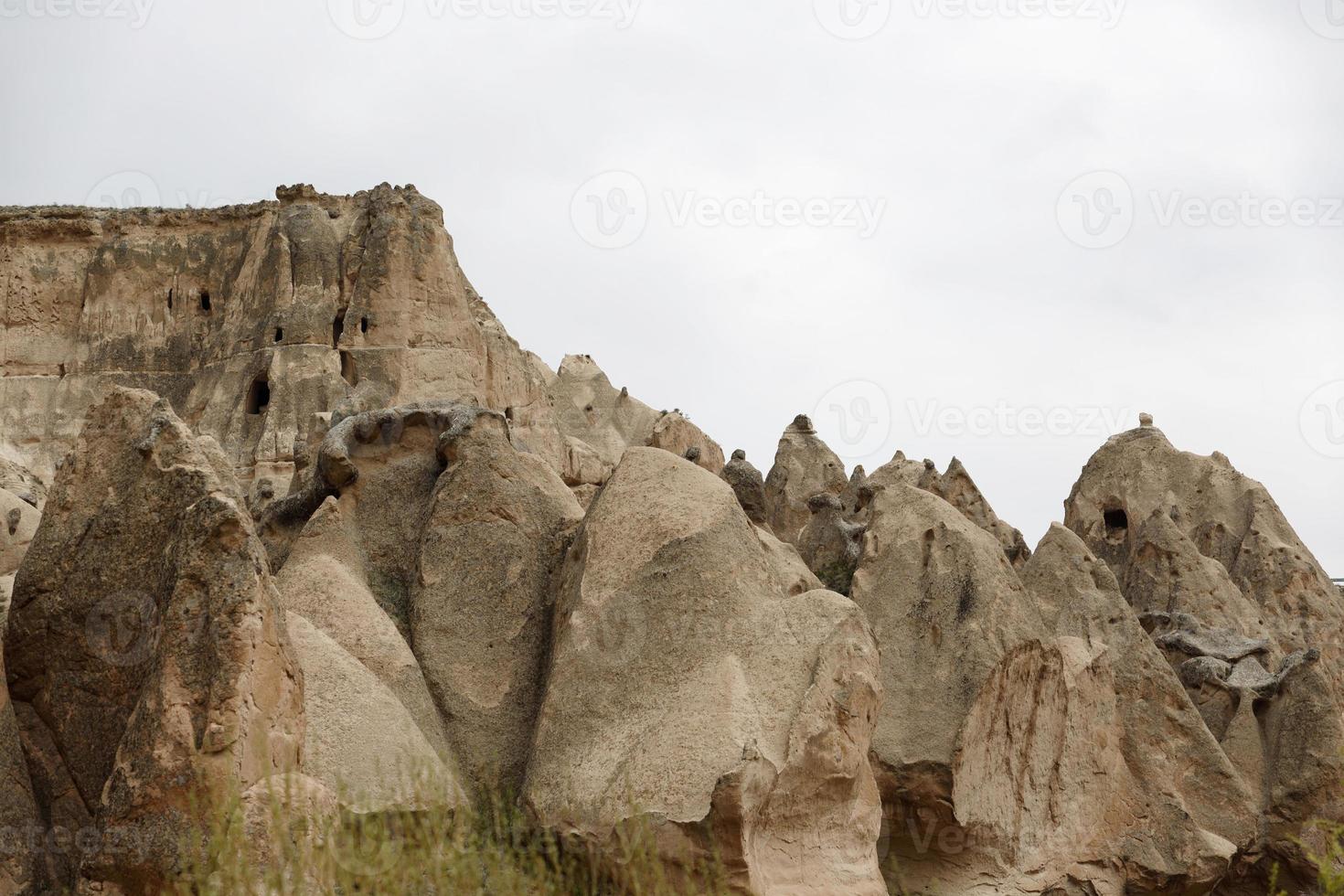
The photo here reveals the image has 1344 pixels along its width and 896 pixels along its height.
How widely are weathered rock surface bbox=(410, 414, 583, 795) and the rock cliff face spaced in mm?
21

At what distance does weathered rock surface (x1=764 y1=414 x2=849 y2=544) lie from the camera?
28031 millimetres

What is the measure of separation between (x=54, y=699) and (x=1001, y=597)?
694cm

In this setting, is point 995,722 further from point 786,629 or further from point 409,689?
point 409,689

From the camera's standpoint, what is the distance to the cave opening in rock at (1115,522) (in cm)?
2306

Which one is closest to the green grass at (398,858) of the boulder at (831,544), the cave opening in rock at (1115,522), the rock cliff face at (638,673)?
the rock cliff face at (638,673)

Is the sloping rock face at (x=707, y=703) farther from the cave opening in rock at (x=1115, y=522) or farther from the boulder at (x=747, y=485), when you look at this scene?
the cave opening in rock at (x=1115, y=522)

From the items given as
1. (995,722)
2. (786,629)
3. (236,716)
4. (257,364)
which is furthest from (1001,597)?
(257,364)

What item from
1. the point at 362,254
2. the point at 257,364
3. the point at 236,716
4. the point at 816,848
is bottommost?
the point at 816,848

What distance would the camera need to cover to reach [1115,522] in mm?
23344

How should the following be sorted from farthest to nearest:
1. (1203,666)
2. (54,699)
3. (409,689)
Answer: (1203,666), (409,689), (54,699)

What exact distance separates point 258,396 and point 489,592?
23.6 m

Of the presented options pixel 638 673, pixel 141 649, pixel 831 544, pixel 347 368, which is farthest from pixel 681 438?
pixel 141 649

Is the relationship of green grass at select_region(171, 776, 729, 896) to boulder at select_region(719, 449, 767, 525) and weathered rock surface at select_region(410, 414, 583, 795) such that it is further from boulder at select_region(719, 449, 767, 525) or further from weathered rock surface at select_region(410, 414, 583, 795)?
boulder at select_region(719, 449, 767, 525)

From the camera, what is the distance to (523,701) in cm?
1037
